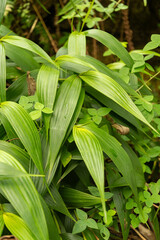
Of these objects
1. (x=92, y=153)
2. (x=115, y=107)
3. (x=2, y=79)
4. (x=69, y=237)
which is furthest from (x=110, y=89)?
(x=69, y=237)

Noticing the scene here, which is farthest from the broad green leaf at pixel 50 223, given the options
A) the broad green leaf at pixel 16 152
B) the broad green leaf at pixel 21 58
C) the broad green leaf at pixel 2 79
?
the broad green leaf at pixel 21 58

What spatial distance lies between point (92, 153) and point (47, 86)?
25 centimetres

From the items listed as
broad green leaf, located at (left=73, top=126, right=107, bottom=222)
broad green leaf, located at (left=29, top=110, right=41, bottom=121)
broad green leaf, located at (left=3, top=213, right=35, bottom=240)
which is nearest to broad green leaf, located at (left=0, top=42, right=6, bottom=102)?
broad green leaf, located at (left=29, top=110, right=41, bottom=121)

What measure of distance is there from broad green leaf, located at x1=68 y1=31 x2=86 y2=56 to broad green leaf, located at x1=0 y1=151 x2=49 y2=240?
50 cm

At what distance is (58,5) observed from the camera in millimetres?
2223

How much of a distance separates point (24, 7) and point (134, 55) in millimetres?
1409

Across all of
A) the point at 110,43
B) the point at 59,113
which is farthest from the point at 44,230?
the point at 110,43

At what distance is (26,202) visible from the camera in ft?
2.39

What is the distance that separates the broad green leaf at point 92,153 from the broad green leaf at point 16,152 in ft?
0.49

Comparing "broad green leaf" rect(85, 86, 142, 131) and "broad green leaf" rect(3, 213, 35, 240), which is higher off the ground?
"broad green leaf" rect(85, 86, 142, 131)

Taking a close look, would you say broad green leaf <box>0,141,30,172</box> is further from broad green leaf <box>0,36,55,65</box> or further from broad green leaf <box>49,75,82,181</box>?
broad green leaf <box>0,36,55,65</box>

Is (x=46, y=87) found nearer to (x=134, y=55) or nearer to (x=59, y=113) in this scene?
(x=59, y=113)

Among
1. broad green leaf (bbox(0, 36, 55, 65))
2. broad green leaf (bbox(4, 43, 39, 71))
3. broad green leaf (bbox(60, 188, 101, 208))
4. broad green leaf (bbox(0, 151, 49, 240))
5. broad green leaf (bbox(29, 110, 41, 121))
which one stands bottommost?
broad green leaf (bbox(60, 188, 101, 208))

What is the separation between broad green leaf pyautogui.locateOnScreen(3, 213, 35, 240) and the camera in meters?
0.74
